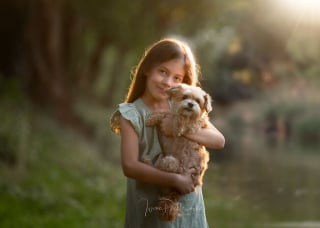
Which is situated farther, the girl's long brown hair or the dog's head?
the girl's long brown hair

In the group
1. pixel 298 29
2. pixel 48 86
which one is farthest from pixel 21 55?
pixel 298 29

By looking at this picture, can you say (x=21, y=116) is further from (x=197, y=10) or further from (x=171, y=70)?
(x=197, y=10)

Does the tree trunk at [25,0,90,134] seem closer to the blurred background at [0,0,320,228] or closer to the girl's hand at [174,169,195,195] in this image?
the blurred background at [0,0,320,228]

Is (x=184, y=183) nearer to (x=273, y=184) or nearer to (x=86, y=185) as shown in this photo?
(x=86, y=185)

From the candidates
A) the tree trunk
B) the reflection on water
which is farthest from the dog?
the tree trunk

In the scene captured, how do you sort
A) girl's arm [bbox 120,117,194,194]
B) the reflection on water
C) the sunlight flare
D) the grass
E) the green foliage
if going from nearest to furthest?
girl's arm [bbox 120,117,194,194] < the grass < the reflection on water < the sunlight flare < the green foliage

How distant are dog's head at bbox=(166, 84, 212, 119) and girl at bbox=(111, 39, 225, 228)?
4.7 inches

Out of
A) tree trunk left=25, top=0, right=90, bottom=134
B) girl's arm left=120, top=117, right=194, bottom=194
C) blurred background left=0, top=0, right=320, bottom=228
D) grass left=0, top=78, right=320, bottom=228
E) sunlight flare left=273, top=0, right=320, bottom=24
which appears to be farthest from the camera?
sunlight flare left=273, top=0, right=320, bottom=24

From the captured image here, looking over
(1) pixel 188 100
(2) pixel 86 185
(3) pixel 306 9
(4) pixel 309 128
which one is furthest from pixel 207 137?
(4) pixel 309 128

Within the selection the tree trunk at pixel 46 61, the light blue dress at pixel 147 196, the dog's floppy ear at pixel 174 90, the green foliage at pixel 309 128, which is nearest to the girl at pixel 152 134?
the light blue dress at pixel 147 196

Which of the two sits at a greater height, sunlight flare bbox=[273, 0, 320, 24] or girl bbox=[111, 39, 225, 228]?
sunlight flare bbox=[273, 0, 320, 24]

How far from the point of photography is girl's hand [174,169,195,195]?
356 cm

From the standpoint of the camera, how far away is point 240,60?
46688 mm

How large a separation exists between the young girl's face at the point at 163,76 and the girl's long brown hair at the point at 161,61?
0.9 inches
